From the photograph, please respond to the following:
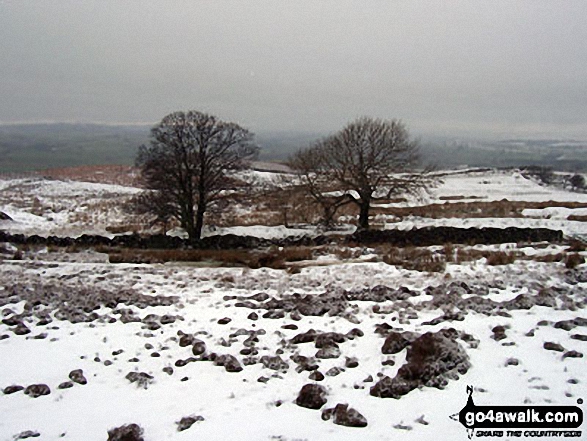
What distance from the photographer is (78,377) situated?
235 inches

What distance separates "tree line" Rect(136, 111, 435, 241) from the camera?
71.3ft

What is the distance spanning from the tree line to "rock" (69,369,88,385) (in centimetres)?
1595

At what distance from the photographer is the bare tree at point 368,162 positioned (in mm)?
23781

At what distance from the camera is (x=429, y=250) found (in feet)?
51.4

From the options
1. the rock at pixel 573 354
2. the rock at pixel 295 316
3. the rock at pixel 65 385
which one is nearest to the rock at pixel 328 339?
the rock at pixel 295 316

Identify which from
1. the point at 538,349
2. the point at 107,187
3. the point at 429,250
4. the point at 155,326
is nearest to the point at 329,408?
the point at 538,349

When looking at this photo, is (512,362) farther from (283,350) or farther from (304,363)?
(283,350)

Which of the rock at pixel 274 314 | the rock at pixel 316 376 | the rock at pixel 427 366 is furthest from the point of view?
the rock at pixel 274 314

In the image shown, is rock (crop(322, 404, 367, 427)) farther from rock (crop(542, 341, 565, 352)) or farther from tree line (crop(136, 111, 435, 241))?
tree line (crop(136, 111, 435, 241))

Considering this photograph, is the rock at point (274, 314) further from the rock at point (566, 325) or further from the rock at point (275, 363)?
the rock at point (566, 325)

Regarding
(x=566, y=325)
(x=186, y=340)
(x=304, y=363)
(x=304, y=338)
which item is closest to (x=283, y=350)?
(x=304, y=338)

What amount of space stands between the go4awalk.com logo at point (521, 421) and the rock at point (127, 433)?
348cm

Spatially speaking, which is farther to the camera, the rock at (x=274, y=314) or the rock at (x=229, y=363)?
the rock at (x=274, y=314)

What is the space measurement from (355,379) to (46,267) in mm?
12280
